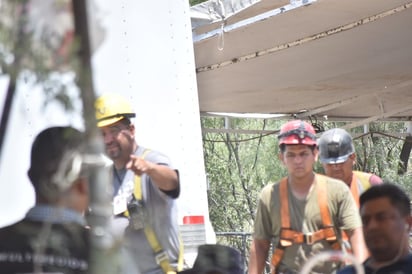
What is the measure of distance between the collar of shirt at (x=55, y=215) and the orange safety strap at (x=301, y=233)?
2562 millimetres

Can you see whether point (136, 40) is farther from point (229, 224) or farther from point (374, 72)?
point (229, 224)

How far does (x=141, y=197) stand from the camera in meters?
5.37

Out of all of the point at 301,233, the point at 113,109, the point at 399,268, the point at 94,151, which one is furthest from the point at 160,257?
the point at 94,151

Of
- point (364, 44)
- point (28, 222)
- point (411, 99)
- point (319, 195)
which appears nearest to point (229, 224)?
point (411, 99)

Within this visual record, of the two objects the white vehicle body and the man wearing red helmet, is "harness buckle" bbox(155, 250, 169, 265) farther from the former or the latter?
the man wearing red helmet

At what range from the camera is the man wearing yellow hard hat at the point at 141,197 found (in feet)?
17.3

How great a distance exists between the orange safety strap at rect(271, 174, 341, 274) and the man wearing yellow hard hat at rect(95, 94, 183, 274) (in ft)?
2.44

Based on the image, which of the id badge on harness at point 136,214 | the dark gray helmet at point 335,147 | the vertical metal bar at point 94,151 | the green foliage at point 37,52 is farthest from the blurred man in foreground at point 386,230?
the green foliage at point 37,52

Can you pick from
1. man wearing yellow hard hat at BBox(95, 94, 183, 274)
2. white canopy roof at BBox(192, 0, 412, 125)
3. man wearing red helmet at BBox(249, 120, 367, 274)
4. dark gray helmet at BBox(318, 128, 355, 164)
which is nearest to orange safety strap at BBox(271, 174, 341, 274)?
man wearing red helmet at BBox(249, 120, 367, 274)

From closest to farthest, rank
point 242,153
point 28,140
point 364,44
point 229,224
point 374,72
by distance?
point 28,140 → point 364,44 → point 374,72 → point 229,224 → point 242,153

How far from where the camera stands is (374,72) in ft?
37.0

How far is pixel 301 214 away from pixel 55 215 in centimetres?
285

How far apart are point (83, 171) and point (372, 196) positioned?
252 cm

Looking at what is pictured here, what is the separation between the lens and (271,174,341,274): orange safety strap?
5844 mm
